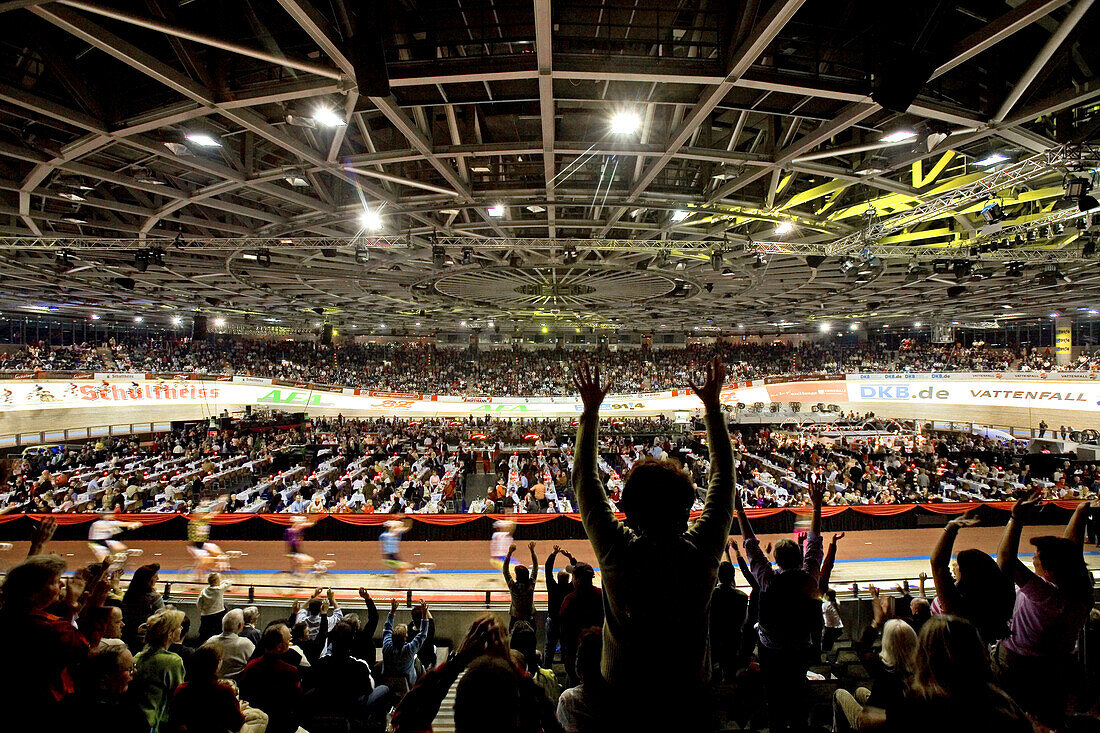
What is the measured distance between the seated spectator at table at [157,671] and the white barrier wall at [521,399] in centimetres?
2432

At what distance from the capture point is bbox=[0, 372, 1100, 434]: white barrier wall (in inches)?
805

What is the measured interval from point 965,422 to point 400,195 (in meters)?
33.0

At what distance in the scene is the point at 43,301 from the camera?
26.8m

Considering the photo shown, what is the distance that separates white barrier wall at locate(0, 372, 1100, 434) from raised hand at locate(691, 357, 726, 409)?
2559 centimetres

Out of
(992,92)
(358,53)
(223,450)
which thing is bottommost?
(223,450)

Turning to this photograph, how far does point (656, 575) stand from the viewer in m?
1.30

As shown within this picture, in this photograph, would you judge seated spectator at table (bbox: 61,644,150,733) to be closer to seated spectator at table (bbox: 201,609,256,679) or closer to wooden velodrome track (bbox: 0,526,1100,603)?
seated spectator at table (bbox: 201,609,256,679)

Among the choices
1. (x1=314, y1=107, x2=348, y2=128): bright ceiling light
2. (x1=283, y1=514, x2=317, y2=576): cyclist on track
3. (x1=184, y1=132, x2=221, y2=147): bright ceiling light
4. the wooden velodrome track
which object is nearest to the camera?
(x1=314, y1=107, x2=348, y2=128): bright ceiling light

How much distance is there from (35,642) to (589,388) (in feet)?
8.77

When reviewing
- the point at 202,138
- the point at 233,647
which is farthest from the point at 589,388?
the point at 202,138

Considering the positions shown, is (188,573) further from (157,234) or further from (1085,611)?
(1085,611)

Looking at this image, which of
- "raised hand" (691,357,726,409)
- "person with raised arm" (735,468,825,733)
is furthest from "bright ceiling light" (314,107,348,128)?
"person with raised arm" (735,468,825,733)

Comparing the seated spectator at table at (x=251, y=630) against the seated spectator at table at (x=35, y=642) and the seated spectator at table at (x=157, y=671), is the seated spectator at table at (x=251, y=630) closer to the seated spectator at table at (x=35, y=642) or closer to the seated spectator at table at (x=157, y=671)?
the seated spectator at table at (x=157, y=671)

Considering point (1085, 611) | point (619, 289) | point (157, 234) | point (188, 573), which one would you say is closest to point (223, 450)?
point (157, 234)
